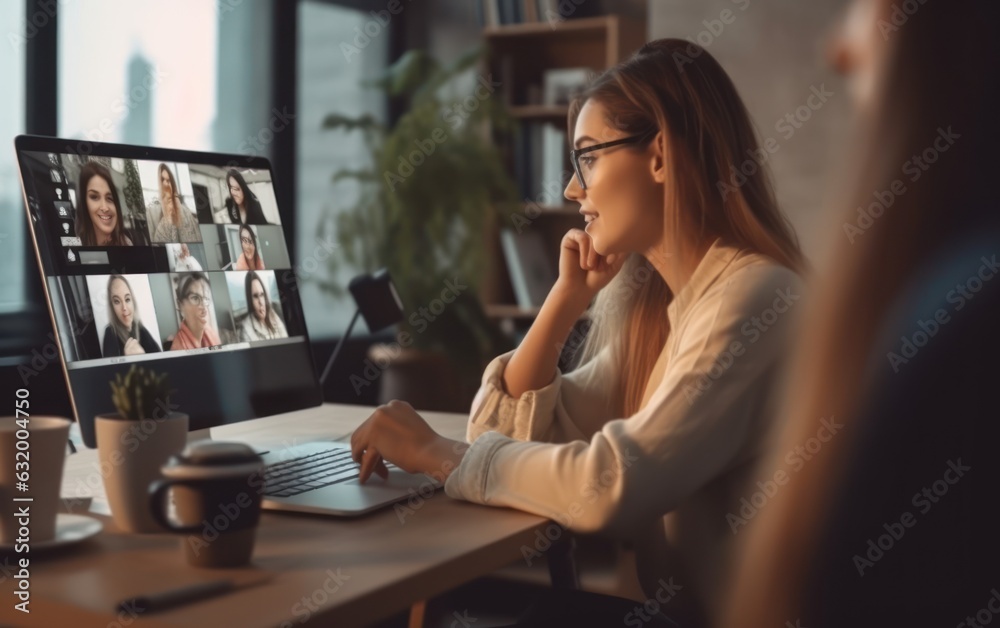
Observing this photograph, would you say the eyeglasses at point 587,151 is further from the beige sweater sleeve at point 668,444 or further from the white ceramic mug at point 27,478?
the white ceramic mug at point 27,478

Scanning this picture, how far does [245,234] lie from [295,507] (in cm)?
47

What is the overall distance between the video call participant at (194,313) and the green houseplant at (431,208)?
2244 millimetres

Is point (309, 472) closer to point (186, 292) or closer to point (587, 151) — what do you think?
point (186, 292)

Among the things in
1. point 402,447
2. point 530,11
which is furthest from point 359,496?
point 530,11

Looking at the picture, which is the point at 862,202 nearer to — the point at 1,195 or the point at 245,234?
the point at 245,234

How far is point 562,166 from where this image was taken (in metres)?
3.86

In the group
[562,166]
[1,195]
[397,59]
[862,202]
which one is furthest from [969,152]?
[397,59]

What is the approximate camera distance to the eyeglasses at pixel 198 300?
131 cm

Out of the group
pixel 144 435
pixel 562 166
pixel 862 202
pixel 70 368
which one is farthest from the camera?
pixel 562 166

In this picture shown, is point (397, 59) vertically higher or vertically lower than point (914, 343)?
higher

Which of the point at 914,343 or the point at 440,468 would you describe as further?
the point at 440,468

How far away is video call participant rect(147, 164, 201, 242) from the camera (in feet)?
4.25

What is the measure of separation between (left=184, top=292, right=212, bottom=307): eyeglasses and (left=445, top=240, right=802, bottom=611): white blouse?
0.43 metres

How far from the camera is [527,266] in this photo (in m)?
3.90
